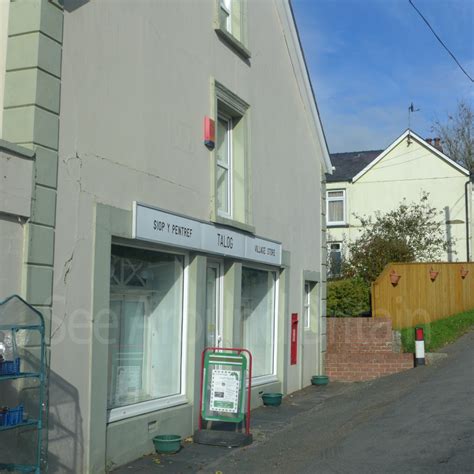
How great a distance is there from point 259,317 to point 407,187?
806 inches

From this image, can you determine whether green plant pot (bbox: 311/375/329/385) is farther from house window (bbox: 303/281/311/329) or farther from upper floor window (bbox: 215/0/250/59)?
upper floor window (bbox: 215/0/250/59)

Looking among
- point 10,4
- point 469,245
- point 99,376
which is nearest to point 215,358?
point 99,376

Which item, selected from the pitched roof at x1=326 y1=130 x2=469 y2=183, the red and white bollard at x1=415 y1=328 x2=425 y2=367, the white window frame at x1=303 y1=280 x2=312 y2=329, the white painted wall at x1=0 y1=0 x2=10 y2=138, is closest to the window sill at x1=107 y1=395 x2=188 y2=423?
the white painted wall at x1=0 y1=0 x2=10 y2=138

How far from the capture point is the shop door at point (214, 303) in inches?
411

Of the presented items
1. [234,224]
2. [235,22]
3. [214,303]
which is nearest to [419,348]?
[214,303]

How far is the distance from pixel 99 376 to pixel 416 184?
2588 cm

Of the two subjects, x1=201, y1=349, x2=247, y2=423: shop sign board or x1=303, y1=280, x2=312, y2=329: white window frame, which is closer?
x1=201, y1=349, x2=247, y2=423: shop sign board

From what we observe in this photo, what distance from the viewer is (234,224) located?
35.1 ft

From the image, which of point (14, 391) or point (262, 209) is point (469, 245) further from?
point (14, 391)

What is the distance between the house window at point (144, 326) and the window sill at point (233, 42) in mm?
3595

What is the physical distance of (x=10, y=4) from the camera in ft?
22.2

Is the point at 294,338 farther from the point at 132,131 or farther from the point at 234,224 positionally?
the point at 132,131

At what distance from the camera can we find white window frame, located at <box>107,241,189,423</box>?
807 centimetres

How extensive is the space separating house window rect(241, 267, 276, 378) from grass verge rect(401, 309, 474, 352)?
423cm
